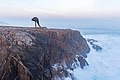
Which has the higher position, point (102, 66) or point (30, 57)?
point (30, 57)

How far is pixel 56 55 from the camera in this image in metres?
28.4

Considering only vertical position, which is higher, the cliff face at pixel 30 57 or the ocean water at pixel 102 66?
the cliff face at pixel 30 57

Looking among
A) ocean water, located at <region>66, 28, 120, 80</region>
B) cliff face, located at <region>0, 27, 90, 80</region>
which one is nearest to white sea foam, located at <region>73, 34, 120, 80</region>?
ocean water, located at <region>66, 28, 120, 80</region>

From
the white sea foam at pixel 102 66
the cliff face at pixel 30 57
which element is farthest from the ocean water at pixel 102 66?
the cliff face at pixel 30 57

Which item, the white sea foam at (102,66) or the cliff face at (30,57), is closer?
the cliff face at (30,57)

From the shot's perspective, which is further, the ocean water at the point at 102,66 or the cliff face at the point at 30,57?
the ocean water at the point at 102,66

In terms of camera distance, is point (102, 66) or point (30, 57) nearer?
point (30, 57)

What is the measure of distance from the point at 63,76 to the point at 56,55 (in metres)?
2.59

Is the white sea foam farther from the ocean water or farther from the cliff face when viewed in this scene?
the cliff face

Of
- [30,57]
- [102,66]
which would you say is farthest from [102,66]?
[30,57]

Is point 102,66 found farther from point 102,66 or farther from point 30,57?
point 30,57

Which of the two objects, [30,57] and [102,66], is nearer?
[30,57]

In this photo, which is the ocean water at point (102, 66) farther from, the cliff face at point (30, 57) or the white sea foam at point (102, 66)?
the cliff face at point (30, 57)

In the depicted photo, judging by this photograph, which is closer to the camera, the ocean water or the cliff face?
the cliff face
